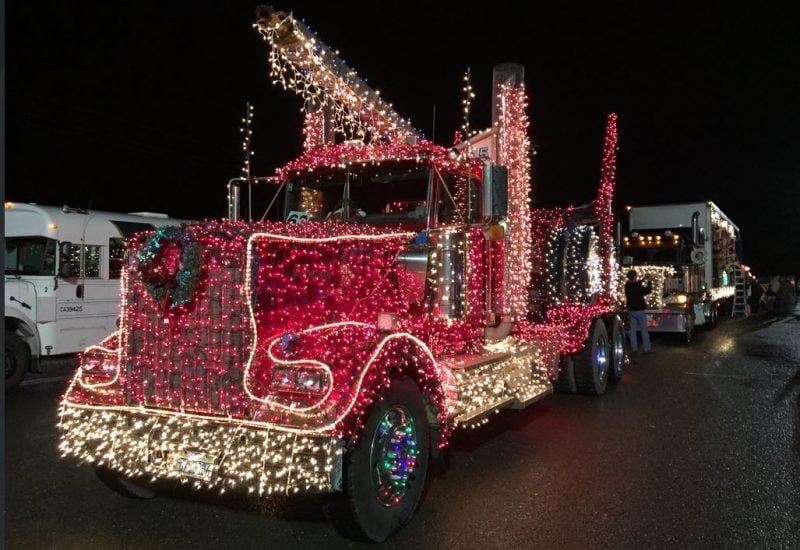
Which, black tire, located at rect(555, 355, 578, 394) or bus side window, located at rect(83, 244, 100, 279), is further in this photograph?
bus side window, located at rect(83, 244, 100, 279)

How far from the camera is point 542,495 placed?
507cm

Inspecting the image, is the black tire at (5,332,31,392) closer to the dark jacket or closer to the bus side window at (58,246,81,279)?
the bus side window at (58,246,81,279)

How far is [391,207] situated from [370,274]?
852 millimetres

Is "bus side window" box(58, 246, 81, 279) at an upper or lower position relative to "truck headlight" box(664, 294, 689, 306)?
upper

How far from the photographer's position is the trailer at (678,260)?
627 inches

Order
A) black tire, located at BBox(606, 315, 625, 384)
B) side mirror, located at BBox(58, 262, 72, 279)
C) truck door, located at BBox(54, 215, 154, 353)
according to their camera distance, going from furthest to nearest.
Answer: truck door, located at BBox(54, 215, 154, 353)
side mirror, located at BBox(58, 262, 72, 279)
black tire, located at BBox(606, 315, 625, 384)

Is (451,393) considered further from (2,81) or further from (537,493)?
(2,81)

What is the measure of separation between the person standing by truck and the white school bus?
9.76 meters

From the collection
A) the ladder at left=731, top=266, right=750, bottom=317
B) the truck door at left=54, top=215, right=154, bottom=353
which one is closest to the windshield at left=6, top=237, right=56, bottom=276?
the truck door at left=54, top=215, right=154, bottom=353

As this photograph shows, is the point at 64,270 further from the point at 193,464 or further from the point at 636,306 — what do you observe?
the point at 636,306

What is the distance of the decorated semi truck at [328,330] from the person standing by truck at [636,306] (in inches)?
290

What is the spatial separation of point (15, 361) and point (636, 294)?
36.8 ft

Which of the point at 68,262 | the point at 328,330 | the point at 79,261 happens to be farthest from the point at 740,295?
the point at 328,330

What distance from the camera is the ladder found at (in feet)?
89.1
